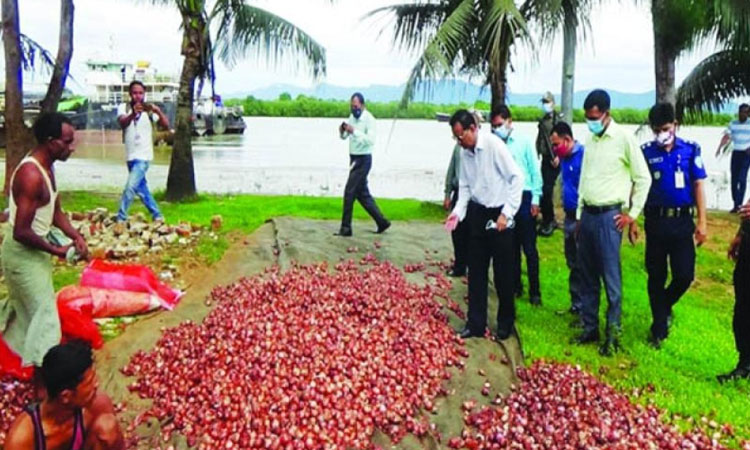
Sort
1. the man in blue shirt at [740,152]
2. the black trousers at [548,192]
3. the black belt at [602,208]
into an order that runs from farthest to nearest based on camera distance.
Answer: the man in blue shirt at [740,152], the black trousers at [548,192], the black belt at [602,208]

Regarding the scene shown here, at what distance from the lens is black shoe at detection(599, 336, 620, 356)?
5746mm

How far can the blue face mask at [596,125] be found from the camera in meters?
5.54

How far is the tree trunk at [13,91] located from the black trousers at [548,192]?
8.02 metres

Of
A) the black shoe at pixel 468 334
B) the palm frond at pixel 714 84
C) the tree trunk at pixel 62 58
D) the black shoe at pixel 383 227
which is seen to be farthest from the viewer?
the palm frond at pixel 714 84

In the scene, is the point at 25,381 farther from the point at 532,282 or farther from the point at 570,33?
the point at 570,33

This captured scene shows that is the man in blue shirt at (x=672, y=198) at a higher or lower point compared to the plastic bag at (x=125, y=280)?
higher

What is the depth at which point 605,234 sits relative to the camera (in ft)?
18.5

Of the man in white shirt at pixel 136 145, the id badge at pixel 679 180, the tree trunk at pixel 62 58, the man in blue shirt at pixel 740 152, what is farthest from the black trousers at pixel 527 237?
the tree trunk at pixel 62 58

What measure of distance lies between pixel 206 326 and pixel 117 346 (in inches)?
28.2

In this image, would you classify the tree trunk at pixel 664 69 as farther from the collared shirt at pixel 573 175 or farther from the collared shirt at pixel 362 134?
the collared shirt at pixel 573 175

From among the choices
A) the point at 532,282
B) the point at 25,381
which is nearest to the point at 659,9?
the point at 532,282

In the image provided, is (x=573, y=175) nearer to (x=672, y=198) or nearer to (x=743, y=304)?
(x=672, y=198)

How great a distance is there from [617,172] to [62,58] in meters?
9.99

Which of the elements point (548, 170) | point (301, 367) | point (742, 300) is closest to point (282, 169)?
point (548, 170)
